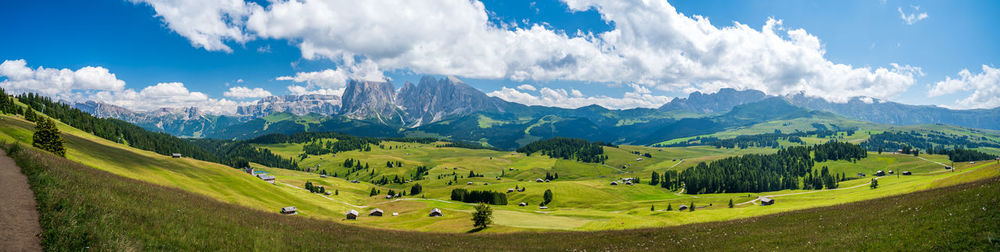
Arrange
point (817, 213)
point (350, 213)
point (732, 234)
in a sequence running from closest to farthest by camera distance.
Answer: point (732, 234) < point (817, 213) < point (350, 213)

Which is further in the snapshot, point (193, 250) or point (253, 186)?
point (253, 186)

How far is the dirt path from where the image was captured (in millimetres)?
12461

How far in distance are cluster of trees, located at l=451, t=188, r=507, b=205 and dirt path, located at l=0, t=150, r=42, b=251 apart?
4886 inches

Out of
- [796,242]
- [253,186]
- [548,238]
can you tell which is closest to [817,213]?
[796,242]

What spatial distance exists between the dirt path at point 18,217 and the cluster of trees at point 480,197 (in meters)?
124

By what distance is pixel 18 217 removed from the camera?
554 inches

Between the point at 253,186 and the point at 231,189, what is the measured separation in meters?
11.7

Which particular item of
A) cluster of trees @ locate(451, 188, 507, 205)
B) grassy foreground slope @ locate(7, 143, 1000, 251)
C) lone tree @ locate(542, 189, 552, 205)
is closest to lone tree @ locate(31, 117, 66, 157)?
grassy foreground slope @ locate(7, 143, 1000, 251)

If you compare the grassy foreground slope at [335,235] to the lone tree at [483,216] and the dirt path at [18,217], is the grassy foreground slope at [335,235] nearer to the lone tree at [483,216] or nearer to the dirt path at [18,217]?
the dirt path at [18,217]

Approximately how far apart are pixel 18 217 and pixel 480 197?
13236cm

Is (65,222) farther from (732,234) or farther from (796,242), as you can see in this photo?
(732,234)

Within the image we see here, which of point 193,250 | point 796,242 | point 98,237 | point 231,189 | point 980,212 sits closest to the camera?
point 98,237

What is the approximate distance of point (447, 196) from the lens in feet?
556

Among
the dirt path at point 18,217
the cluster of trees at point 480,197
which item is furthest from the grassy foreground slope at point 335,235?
the cluster of trees at point 480,197
